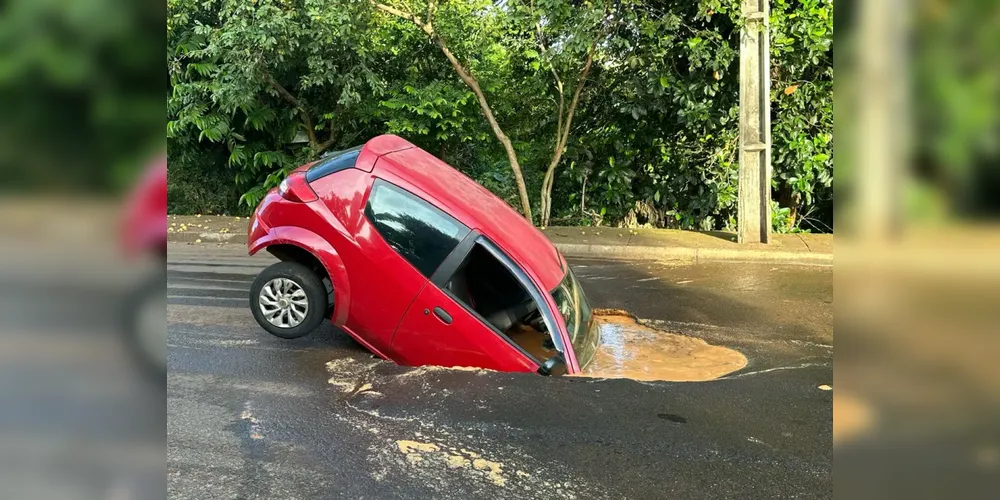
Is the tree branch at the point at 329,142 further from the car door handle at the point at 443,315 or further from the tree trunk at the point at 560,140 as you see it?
the car door handle at the point at 443,315

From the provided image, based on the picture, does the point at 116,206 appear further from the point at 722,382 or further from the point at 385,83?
the point at 385,83

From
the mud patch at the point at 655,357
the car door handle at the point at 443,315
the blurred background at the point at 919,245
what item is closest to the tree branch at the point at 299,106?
the mud patch at the point at 655,357

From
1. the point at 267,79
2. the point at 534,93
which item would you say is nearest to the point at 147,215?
the point at 534,93

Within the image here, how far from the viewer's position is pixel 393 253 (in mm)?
A: 5004

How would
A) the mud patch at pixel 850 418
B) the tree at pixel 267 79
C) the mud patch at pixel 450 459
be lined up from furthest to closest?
the tree at pixel 267 79, the mud patch at pixel 450 459, the mud patch at pixel 850 418

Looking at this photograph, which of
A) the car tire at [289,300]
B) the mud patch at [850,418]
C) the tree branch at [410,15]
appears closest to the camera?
the mud patch at [850,418]

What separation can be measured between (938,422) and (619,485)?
109 inches

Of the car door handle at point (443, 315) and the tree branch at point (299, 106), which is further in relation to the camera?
the tree branch at point (299, 106)

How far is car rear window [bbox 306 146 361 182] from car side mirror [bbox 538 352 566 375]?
6.86ft

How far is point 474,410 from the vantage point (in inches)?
167

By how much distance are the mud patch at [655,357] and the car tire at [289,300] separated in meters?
2.10

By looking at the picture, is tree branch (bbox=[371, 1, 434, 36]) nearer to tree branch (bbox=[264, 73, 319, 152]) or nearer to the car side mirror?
tree branch (bbox=[264, 73, 319, 152])

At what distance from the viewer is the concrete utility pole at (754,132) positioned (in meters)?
11.2

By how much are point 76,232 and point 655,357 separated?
5419 mm
